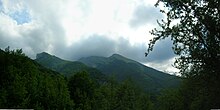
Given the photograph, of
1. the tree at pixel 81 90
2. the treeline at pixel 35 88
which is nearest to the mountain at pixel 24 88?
the treeline at pixel 35 88

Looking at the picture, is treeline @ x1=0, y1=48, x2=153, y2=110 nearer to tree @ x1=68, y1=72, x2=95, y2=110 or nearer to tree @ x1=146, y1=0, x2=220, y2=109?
tree @ x1=68, y1=72, x2=95, y2=110

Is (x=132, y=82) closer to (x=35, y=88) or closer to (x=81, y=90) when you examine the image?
(x=81, y=90)

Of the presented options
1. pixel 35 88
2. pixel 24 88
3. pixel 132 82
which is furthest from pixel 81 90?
pixel 132 82

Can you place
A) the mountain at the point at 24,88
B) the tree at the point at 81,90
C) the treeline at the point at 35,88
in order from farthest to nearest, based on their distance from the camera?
the tree at the point at 81,90, the treeline at the point at 35,88, the mountain at the point at 24,88

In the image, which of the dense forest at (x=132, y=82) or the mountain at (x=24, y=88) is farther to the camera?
the mountain at (x=24, y=88)

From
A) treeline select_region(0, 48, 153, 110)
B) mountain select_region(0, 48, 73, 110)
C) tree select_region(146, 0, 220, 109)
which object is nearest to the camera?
tree select_region(146, 0, 220, 109)

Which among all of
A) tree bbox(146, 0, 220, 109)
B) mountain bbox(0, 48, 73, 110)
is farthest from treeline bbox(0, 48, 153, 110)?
tree bbox(146, 0, 220, 109)

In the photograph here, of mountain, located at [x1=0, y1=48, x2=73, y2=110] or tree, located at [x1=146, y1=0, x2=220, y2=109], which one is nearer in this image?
tree, located at [x1=146, y1=0, x2=220, y2=109]

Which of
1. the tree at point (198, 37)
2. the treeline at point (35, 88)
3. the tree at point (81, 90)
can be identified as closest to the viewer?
the tree at point (198, 37)

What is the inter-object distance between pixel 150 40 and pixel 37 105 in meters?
31.5

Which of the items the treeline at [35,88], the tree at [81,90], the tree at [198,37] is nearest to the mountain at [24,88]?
the treeline at [35,88]

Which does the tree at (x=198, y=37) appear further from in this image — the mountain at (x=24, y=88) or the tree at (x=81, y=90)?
the tree at (x=81, y=90)

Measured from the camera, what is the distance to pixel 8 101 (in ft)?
169

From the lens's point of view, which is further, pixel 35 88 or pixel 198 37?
pixel 35 88
